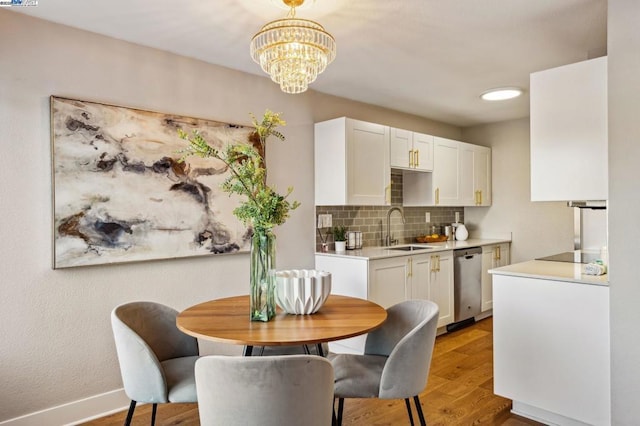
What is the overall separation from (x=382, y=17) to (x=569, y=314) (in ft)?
6.83

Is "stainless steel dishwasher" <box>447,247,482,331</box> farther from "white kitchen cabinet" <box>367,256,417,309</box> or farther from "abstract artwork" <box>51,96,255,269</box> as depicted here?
"abstract artwork" <box>51,96,255,269</box>

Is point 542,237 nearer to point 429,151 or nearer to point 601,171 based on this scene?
point 429,151

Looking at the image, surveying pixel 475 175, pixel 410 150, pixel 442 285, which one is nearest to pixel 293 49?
pixel 410 150

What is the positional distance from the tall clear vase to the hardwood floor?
3.69ft

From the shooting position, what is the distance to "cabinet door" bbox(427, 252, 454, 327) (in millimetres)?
4242

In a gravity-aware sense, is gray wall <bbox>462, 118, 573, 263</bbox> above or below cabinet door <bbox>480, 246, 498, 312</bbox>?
above

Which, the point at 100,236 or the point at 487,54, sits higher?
the point at 487,54

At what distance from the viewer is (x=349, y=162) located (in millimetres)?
3764

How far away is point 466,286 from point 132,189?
11.9 feet

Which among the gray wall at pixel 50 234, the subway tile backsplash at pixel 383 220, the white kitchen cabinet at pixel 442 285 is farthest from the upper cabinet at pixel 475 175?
the gray wall at pixel 50 234

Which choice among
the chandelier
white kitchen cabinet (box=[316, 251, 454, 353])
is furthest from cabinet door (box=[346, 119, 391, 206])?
the chandelier

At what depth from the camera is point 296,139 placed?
3803 millimetres


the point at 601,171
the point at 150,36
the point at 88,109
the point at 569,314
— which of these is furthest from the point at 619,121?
the point at 88,109

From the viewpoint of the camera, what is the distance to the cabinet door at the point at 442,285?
424cm
